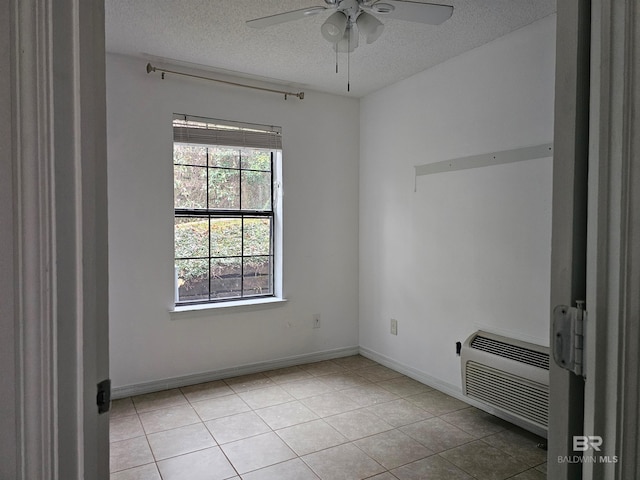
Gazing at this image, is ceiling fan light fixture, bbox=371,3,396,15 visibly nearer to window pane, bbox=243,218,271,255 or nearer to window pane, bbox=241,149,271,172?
window pane, bbox=241,149,271,172

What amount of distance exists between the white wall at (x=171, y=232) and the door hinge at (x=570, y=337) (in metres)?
3.00

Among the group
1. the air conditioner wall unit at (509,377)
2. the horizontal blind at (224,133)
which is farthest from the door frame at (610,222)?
the horizontal blind at (224,133)

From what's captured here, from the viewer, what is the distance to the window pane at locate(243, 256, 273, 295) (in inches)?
149

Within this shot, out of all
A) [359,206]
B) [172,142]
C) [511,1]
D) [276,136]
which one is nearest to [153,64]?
[172,142]

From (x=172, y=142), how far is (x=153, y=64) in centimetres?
59

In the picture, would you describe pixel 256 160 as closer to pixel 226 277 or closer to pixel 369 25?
pixel 226 277

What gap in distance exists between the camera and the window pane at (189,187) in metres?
3.43

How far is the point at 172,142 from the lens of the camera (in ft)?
10.8

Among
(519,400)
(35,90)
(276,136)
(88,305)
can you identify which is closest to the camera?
(35,90)

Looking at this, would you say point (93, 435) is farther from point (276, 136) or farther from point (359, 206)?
point (359, 206)

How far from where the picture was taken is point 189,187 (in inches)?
137
